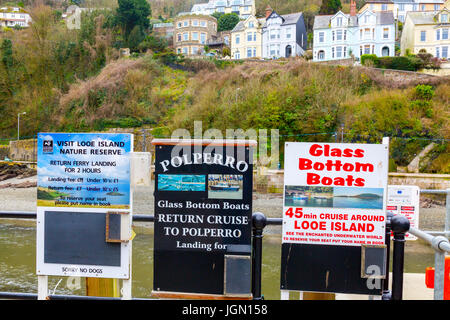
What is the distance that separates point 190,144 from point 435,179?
2358cm

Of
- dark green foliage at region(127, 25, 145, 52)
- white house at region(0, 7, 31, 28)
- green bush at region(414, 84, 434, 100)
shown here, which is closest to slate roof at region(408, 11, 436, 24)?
green bush at region(414, 84, 434, 100)

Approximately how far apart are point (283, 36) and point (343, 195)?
A: 177 feet

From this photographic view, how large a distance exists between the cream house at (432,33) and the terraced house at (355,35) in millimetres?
2446

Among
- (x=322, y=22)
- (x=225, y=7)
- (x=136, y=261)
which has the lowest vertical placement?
(x=136, y=261)

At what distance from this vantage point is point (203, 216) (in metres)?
3.56

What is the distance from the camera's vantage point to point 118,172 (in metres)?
3.62

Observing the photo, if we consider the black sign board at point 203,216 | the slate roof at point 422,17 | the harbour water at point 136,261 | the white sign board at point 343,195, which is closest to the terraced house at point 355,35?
the slate roof at point 422,17

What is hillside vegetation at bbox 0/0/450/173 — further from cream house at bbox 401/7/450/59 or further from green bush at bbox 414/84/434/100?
cream house at bbox 401/7/450/59

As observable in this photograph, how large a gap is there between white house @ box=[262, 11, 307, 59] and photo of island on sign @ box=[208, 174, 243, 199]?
51563 mm

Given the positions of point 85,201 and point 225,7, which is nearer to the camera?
point 85,201

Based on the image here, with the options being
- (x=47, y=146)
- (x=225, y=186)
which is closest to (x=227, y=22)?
(x=47, y=146)

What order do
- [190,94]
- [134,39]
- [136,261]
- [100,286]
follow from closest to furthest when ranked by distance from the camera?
[100,286]
[136,261]
[190,94]
[134,39]

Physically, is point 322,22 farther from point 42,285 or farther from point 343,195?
point 42,285
